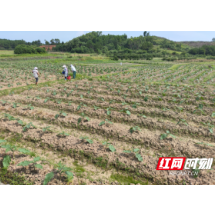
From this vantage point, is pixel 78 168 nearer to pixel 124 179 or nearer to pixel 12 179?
pixel 124 179

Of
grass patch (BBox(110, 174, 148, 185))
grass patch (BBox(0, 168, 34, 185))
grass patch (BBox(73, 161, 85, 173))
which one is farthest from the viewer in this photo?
grass patch (BBox(73, 161, 85, 173))

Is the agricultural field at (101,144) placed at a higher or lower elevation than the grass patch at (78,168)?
higher

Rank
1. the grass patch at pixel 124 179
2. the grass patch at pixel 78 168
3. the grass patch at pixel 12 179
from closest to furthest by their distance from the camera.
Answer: the grass patch at pixel 12 179
the grass patch at pixel 124 179
the grass patch at pixel 78 168

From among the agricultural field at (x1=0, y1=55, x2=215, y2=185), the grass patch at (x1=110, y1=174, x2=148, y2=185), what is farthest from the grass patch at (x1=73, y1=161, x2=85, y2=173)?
the grass patch at (x1=110, y1=174, x2=148, y2=185)

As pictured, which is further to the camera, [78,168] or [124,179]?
[78,168]

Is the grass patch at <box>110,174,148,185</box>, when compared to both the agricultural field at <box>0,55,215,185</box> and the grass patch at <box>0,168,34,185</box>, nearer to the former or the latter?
the agricultural field at <box>0,55,215,185</box>

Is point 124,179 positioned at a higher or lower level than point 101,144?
lower

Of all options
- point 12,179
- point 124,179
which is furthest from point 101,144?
point 12,179

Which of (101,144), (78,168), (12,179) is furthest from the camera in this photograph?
(101,144)

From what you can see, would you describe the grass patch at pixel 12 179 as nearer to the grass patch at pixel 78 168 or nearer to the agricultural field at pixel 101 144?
the agricultural field at pixel 101 144

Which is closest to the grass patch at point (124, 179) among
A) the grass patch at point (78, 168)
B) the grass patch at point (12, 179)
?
the grass patch at point (78, 168)

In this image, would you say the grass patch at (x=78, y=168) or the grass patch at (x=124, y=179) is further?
the grass patch at (x=78, y=168)

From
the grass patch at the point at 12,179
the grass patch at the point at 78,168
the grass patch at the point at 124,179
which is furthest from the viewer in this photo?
the grass patch at the point at 78,168

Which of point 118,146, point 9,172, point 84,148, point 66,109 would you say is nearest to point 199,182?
point 118,146
